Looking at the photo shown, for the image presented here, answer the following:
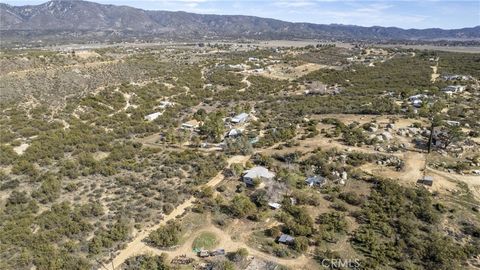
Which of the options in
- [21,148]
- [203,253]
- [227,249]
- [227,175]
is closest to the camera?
[203,253]

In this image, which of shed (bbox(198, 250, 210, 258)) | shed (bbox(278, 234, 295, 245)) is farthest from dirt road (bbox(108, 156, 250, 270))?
shed (bbox(278, 234, 295, 245))

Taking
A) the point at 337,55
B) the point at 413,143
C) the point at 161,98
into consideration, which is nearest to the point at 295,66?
the point at 337,55

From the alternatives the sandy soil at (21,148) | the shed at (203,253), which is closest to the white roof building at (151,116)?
the sandy soil at (21,148)

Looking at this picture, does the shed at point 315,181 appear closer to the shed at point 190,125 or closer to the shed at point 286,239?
the shed at point 286,239

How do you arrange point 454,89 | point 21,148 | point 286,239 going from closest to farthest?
point 286,239 < point 21,148 < point 454,89

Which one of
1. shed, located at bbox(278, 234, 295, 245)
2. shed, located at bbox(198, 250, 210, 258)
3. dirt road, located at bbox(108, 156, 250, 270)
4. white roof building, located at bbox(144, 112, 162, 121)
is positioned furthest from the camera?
white roof building, located at bbox(144, 112, 162, 121)

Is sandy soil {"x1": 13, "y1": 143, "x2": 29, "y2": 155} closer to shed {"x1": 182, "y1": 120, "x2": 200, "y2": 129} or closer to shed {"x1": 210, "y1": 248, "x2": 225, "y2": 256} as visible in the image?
shed {"x1": 182, "y1": 120, "x2": 200, "y2": 129}

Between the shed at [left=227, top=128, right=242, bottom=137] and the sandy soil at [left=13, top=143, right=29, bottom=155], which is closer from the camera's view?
the sandy soil at [left=13, top=143, right=29, bottom=155]

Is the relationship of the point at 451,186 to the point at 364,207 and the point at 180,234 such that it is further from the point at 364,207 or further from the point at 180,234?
the point at 180,234

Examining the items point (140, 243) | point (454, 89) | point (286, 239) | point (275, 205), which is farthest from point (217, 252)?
point (454, 89)

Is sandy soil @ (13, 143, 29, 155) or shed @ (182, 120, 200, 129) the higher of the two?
shed @ (182, 120, 200, 129)

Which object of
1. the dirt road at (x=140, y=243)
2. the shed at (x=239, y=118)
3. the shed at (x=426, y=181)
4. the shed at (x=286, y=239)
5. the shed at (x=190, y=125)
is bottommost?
the dirt road at (x=140, y=243)

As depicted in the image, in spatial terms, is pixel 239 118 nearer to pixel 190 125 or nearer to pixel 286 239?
pixel 190 125
